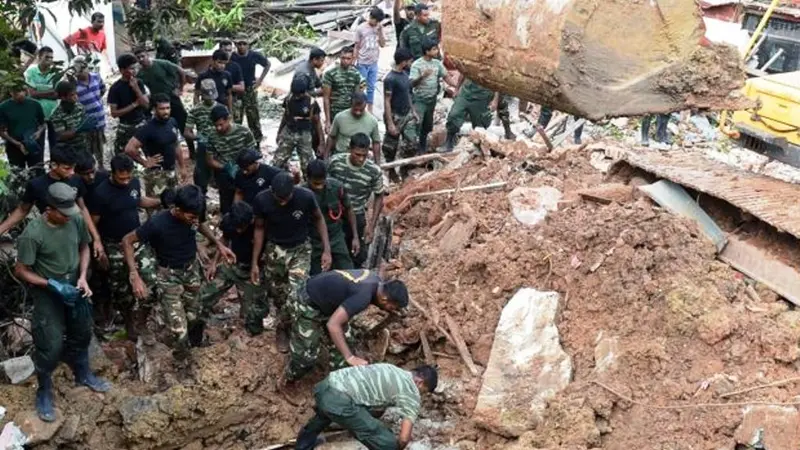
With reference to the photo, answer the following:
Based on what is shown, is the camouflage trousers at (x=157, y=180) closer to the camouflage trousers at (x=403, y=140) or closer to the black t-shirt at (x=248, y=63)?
the black t-shirt at (x=248, y=63)

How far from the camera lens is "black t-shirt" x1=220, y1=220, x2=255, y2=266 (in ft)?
21.8

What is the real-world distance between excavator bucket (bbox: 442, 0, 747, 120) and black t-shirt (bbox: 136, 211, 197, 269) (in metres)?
2.60

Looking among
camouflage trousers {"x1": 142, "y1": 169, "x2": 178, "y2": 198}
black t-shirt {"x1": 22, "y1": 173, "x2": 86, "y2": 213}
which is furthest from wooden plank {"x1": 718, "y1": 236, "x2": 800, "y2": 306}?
black t-shirt {"x1": 22, "y1": 173, "x2": 86, "y2": 213}

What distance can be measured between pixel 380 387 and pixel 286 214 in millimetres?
1667

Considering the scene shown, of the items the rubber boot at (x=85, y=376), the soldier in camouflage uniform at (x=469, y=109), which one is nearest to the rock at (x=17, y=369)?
the rubber boot at (x=85, y=376)

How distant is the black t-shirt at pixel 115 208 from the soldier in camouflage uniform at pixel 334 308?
1367 millimetres

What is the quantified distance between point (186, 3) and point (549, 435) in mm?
4598

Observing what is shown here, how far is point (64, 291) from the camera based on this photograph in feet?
18.0

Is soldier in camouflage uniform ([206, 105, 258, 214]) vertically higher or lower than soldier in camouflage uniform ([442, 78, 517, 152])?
higher

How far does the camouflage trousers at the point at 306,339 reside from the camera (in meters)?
6.05

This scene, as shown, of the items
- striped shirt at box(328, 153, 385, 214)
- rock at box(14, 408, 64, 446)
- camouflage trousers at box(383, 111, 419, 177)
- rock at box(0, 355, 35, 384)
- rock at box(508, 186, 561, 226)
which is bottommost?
camouflage trousers at box(383, 111, 419, 177)

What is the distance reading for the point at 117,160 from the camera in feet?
20.5

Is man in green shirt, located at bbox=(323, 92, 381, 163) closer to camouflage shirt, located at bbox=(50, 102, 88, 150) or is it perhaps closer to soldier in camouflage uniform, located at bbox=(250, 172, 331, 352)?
soldier in camouflage uniform, located at bbox=(250, 172, 331, 352)

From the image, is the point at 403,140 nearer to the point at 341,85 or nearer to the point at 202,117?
the point at 341,85
